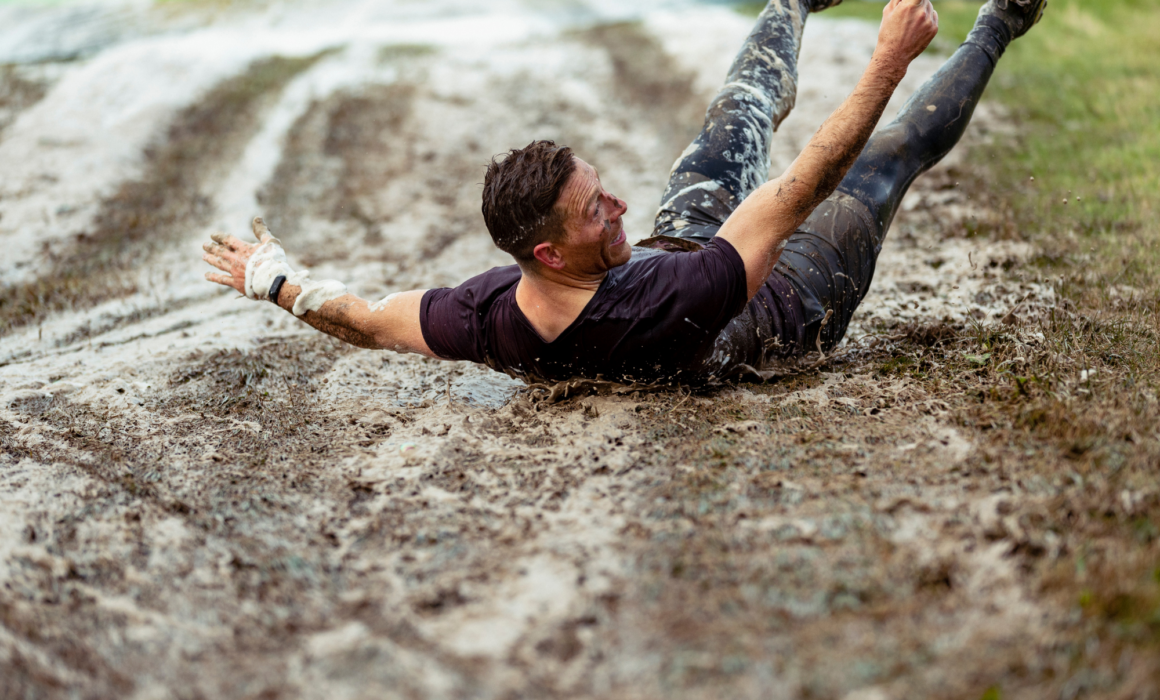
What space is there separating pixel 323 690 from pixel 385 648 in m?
0.15

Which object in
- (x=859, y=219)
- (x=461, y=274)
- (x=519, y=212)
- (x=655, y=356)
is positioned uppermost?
(x=519, y=212)

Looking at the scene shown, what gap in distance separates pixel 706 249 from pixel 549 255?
518 millimetres

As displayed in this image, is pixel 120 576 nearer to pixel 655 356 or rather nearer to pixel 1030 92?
pixel 655 356

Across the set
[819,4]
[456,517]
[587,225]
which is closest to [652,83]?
→ [819,4]

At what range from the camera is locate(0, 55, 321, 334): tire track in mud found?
195 inches

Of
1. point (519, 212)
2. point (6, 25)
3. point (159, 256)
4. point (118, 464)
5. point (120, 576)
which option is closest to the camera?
point (120, 576)

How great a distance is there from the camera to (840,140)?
252 cm

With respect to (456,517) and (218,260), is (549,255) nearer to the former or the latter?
(456,517)

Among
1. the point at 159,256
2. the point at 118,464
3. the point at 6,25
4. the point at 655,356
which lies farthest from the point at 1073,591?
the point at 6,25

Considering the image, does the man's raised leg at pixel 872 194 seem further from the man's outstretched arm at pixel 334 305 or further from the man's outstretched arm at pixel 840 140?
the man's outstretched arm at pixel 334 305

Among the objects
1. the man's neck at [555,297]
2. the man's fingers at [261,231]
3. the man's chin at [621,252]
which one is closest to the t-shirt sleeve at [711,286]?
the man's chin at [621,252]

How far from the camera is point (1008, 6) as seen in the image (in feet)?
11.8

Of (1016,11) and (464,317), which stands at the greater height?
(1016,11)

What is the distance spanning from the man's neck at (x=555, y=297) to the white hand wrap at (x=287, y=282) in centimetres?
78
